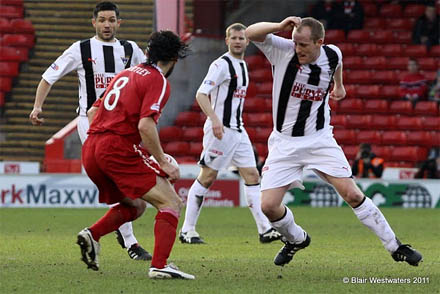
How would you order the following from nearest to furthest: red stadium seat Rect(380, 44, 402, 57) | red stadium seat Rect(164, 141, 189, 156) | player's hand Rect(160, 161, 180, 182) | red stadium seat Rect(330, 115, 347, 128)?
player's hand Rect(160, 161, 180, 182)
red stadium seat Rect(164, 141, 189, 156)
red stadium seat Rect(330, 115, 347, 128)
red stadium seat Rect(380, 44, 402, 57)

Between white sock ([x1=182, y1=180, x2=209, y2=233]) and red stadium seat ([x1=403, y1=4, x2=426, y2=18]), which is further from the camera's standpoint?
red stadium seat ([x1=403, y1=4, x2=426, y2=18])

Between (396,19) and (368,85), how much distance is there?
1.97 m

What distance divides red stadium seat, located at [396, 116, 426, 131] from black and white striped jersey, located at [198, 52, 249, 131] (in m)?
10.2

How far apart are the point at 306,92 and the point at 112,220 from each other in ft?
6.15

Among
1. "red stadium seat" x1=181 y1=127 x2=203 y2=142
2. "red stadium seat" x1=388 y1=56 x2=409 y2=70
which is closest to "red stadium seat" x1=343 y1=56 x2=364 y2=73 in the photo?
"red stadium seat" x1=388 y1=56 x2=409 y2=70

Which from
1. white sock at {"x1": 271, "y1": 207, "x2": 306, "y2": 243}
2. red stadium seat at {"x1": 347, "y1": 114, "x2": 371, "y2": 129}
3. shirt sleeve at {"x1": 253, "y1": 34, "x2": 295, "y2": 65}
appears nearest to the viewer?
shirt sleeve at {"x1": 253, "y1": 34, "x2": 295, "y2": 65}

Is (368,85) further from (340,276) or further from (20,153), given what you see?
(340,276)

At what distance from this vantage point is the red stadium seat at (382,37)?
76.0ft

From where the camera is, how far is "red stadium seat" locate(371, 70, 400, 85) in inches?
884

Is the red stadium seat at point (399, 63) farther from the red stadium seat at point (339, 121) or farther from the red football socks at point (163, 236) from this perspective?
the red football socks at point (163, 236)

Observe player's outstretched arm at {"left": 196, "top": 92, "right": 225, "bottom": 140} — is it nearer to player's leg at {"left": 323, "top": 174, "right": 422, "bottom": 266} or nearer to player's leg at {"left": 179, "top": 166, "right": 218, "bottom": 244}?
player's leg at {"left": 179, "top": 166, "right": 218, "bottom": 244}

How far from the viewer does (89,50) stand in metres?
9.52

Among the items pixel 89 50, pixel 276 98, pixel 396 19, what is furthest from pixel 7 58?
pixel 276 98

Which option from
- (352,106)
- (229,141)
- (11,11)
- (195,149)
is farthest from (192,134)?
(229,141)
